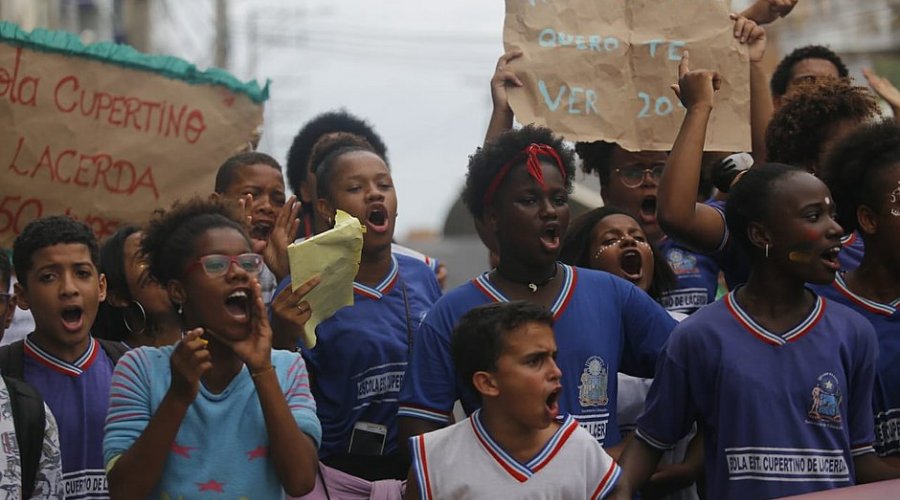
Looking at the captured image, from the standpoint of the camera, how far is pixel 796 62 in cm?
678

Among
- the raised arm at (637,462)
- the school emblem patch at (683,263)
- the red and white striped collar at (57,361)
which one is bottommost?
the raised arm at (637,462)

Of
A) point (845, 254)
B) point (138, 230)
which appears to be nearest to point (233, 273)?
point (138, 230)

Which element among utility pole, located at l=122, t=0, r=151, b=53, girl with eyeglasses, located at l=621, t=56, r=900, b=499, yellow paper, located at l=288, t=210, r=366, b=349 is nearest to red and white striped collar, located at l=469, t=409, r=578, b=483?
girl with eyeglasses, located at l=621, t=56, r=900, b=499

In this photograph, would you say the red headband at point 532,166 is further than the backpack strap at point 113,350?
No

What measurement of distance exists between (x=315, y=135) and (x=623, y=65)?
5.46 feet

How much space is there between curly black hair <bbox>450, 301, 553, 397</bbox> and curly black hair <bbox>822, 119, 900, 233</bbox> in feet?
4.09

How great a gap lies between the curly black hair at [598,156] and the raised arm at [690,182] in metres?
1.30

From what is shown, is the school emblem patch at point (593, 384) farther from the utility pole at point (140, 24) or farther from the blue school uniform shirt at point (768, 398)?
the utility pole at point (140, 24)

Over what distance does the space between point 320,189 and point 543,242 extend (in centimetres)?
118

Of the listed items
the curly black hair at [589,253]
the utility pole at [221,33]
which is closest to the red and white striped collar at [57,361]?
the curly black hair at [589,253]

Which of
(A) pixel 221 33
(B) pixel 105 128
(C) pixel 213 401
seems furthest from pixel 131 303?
(A) pixel 221 33

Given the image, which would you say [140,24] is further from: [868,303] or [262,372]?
[262,372]

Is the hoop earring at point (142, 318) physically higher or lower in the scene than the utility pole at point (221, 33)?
lower

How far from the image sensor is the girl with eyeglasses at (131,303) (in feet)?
18.6
